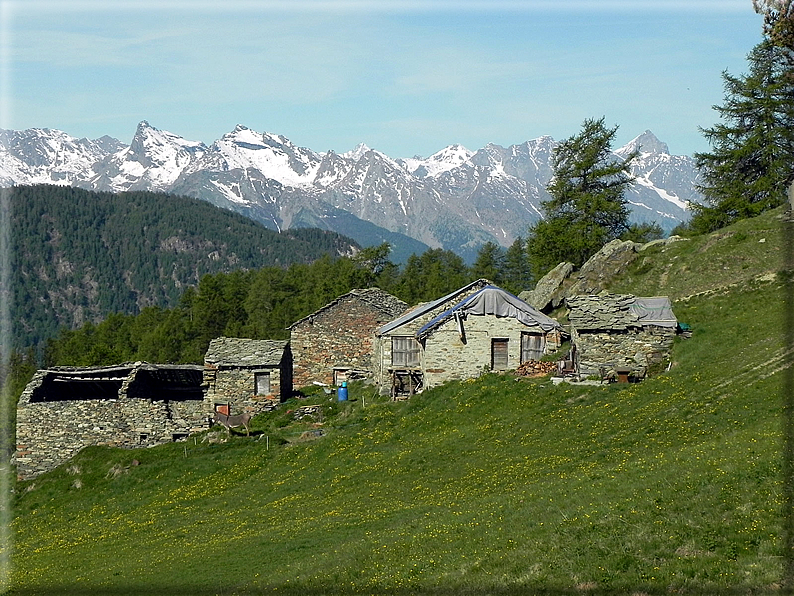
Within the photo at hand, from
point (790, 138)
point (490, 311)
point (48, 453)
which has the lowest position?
point (48, 453)

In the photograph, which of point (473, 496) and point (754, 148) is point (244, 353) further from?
point (754, 148)

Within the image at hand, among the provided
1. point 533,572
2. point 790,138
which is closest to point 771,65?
point 790,138

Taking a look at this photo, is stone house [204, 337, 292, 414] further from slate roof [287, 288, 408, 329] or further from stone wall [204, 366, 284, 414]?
slate roof [287, 288, 408, 329]

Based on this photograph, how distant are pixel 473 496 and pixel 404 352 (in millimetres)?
26528

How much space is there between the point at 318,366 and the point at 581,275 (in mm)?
20649

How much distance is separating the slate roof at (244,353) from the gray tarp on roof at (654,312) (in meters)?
22.8

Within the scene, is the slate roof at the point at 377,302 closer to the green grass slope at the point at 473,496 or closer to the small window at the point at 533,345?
the green grass slope at the point at 473,496

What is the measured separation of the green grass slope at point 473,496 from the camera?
1700cm

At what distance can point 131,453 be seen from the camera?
4350 centimetres

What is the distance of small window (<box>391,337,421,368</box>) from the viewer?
52000 millimetres

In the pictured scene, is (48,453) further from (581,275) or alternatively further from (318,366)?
(581,275)

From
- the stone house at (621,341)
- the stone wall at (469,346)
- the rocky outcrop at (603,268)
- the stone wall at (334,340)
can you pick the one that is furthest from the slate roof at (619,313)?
the stone wall at (334,340)

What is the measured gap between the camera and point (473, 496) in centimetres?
2591

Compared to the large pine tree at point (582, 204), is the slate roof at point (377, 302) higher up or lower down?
lower down
